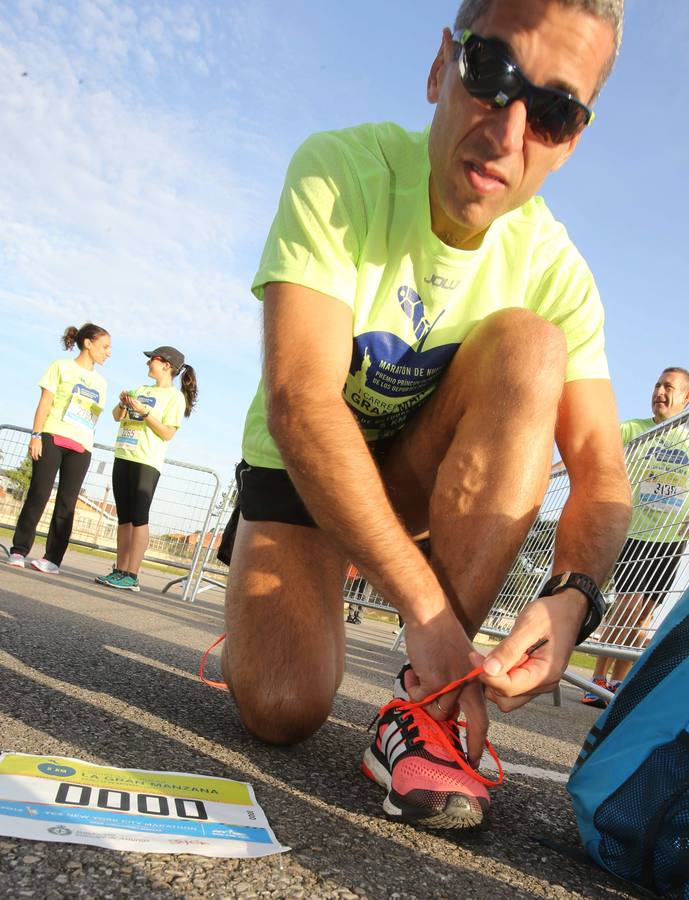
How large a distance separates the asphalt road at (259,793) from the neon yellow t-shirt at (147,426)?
3.83 m

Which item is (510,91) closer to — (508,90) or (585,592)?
(508,90)

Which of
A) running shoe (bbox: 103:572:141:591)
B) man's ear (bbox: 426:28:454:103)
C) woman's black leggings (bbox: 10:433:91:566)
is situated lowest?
running shoe (bbox: 103:572:141:591)

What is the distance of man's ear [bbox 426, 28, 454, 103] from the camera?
2127 millimetres

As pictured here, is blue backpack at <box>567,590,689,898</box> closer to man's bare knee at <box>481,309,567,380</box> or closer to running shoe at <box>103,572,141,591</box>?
man's bare knee at <box>481,309,567,380</box>

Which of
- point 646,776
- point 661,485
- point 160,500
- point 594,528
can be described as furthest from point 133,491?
point 646,776

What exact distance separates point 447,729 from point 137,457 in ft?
18.8

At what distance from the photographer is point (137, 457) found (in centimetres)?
696

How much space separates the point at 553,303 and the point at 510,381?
52cm

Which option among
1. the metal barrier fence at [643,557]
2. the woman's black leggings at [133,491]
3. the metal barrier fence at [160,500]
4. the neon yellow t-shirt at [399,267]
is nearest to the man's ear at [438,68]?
the neon yellow t-shirt at [399,267]

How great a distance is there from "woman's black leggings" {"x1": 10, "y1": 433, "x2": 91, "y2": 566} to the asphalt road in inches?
148

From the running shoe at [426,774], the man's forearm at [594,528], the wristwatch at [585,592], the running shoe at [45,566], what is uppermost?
the man's forearm at [594,528]

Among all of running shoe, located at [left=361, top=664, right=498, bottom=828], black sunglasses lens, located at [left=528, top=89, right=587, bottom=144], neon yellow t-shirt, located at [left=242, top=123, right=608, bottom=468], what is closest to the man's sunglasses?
black sunglasses lens, located at [left=528, top=89, right=587, bottom=144]

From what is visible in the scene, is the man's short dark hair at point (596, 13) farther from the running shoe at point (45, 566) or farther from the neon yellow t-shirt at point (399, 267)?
the running shoe at point (45, 566)

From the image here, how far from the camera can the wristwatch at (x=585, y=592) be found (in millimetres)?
1746
